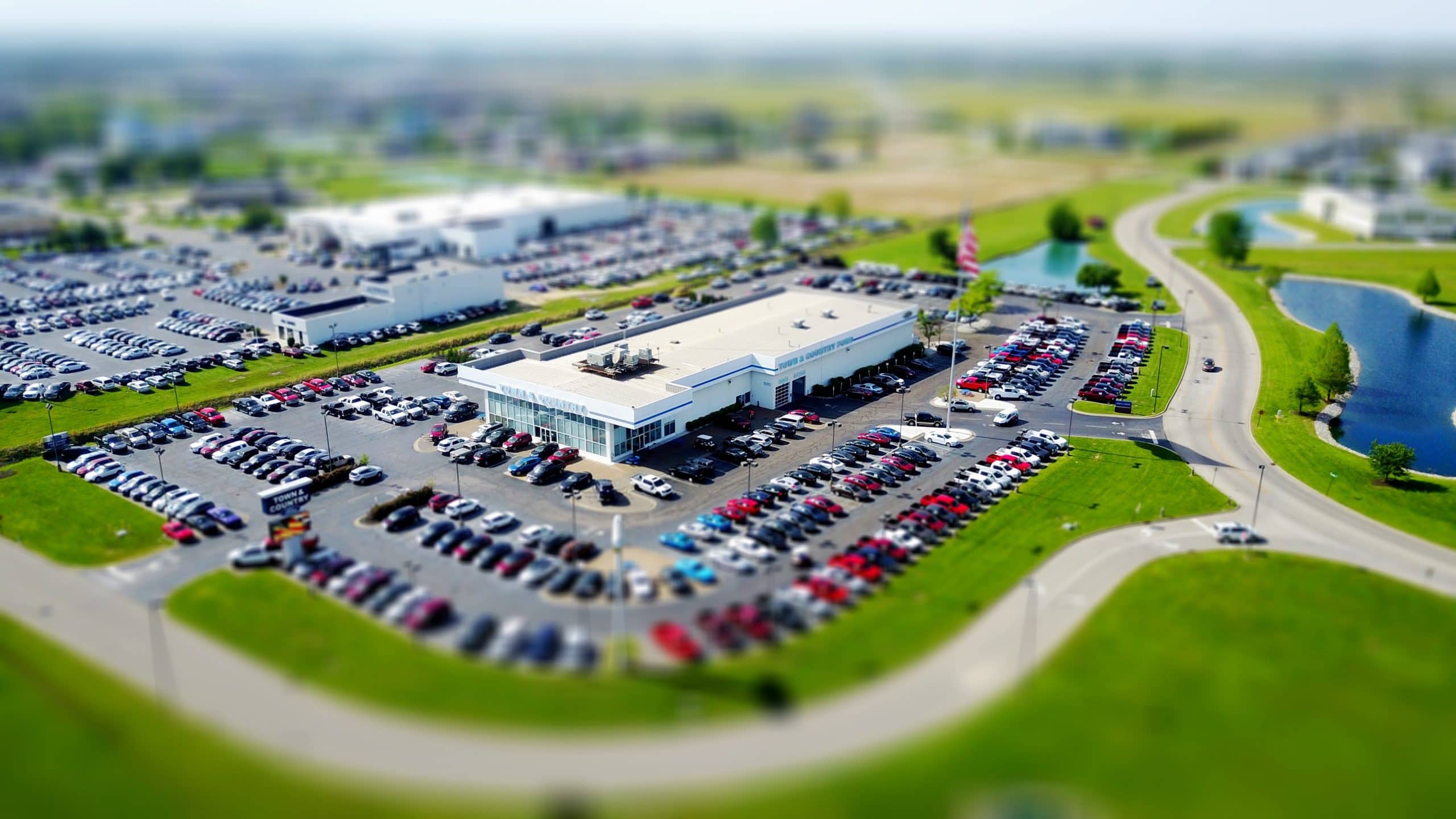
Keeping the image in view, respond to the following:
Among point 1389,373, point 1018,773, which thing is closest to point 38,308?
point 1018,773

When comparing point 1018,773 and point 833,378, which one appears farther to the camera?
point 833,378

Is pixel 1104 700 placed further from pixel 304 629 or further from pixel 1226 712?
pixel 304 629

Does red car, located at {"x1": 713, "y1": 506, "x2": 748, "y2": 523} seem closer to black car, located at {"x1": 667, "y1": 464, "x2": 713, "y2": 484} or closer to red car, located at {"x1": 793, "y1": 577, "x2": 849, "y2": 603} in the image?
black car, located at {"x1": 667, "y1": 464, "x2": 713, "y2": 484}

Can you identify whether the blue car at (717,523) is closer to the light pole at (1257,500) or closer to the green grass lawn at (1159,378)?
the light pole at (1257,500)

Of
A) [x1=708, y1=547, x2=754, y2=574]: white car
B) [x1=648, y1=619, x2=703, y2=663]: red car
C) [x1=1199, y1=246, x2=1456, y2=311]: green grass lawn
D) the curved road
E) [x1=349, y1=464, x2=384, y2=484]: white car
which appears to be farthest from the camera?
[x1=1199, y1=246, x2=1456, y2=311]: green grass lawn

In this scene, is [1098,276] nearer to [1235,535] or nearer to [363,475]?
[1235,535]

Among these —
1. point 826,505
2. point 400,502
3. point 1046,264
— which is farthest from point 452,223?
point 826,505

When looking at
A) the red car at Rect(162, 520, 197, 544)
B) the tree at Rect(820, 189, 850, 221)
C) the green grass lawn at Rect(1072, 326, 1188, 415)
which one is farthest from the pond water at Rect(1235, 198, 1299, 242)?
the red car at Rect(162, 520, 197, 544)
